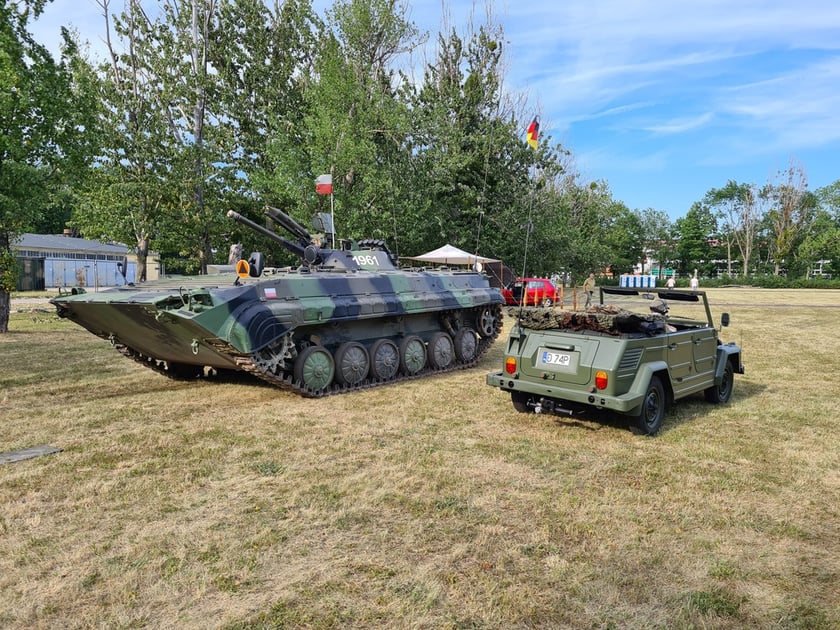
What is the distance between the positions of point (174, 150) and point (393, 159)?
8.79 meters

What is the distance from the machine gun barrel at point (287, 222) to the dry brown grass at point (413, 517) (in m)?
3.46

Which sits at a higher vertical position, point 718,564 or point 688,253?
point 688,253

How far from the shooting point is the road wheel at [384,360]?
1045 cm

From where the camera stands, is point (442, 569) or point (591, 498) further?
point (591, 498)

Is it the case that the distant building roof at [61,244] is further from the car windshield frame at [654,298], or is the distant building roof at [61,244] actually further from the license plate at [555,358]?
the license plate at [555,358]

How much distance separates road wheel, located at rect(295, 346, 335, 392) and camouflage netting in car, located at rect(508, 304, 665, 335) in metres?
3.15

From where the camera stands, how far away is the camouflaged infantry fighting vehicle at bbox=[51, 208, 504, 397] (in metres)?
8.27

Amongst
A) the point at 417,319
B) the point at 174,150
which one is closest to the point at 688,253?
the point at 174,150

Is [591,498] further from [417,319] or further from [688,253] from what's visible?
[688,253]

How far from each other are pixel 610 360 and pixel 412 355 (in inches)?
193

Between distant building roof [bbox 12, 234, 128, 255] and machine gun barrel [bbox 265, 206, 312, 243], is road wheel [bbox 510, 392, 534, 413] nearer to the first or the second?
machine gun barrel [bbox 265, 206, 312, 243]

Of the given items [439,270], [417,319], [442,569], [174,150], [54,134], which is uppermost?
[174,150]

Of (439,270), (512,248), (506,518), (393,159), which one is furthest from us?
(512,248)

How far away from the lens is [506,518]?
4910 millimetres
